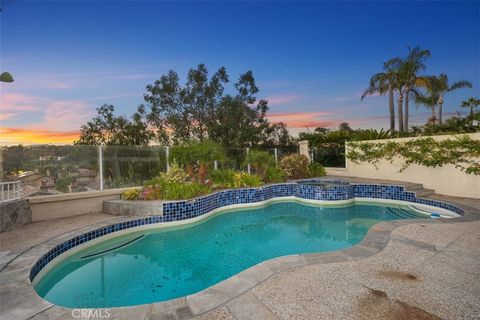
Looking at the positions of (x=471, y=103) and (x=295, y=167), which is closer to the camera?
(x=295, y=167)

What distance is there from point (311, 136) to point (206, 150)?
332 inches

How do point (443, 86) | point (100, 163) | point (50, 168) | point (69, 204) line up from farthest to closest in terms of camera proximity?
1. point (443, 86)
2. point (100, 163)
3. point (69, 204)
4. point (50, 168)

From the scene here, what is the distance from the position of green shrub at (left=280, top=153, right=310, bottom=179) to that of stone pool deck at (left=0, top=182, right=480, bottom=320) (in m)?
7.39

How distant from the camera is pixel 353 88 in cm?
1374

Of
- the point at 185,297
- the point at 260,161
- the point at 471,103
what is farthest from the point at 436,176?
the point at 471,103

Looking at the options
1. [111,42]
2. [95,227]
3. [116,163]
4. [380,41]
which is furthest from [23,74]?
[380,41]

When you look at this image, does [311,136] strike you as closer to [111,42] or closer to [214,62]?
Answer: [214,62]

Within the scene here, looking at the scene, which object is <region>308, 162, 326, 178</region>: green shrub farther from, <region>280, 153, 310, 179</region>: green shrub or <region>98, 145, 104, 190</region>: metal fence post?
<region>98, 145, 104, 190</region>: metal fence post

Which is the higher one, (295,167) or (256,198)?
(295,167)

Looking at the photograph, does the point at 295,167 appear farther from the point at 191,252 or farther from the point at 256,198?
the point at 191,252

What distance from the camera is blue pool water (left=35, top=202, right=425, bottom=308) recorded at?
11.7 ft

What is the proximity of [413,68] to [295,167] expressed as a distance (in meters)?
11.9

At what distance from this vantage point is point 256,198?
881 cm

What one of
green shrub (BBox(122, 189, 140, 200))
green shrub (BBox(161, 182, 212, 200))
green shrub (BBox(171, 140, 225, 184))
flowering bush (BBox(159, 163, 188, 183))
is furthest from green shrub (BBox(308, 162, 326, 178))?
green shrub (BBox(122, 189, 140, 200))
